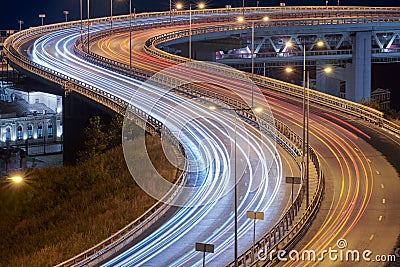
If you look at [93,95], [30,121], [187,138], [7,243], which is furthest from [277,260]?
[30,121]

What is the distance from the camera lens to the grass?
40.3 m

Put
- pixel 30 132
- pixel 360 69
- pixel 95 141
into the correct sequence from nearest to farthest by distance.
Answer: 1. pixel 95 141
2. pixel 30 132
3. pixel 360 69

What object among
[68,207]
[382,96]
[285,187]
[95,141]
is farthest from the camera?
[382,96]

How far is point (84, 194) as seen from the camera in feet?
169

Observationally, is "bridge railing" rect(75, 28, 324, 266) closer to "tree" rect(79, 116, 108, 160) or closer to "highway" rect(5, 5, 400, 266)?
"highway" rect(5, 5, 400, 266)

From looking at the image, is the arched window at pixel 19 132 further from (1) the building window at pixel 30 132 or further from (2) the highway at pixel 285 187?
(2) the highway at pixel 285 187

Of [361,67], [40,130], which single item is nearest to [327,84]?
[361,67]

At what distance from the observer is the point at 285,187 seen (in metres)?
44.6

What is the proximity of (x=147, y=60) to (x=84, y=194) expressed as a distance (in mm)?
37893

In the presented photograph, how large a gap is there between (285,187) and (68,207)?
14.5m

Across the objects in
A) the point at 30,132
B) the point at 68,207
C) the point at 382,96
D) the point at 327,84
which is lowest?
the point at 30,132

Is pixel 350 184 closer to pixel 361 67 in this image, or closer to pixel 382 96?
pixel 361 67

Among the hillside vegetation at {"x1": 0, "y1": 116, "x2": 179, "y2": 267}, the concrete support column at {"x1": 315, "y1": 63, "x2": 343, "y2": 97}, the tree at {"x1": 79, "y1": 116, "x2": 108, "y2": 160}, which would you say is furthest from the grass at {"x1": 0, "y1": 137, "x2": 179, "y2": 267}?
the concrete support column at {"x1": 315, "y1": 63, "x2": 343, "y2": 97}

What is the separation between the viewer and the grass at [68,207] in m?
40.3
